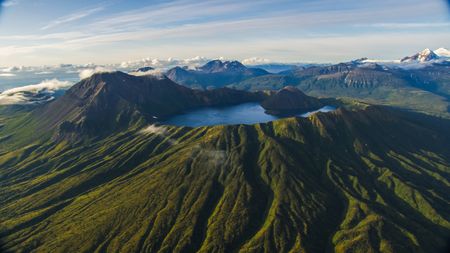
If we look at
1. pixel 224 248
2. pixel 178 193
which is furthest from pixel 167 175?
pixel 224 248

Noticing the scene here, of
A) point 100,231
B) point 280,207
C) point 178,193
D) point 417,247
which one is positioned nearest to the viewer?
point 417,247

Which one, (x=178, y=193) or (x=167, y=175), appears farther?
(x=167, y=175)

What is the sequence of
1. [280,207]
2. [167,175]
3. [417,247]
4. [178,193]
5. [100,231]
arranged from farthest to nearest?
1. [167,175]
2. [178,193]
3. [280,207]
4. [100,231]
5. [417,247]

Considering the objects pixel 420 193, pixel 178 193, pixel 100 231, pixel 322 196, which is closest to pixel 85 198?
pixel 100 231

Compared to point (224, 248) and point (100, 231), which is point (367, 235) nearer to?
point (224, 248)

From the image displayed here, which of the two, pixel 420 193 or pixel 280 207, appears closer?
pixel 280 207

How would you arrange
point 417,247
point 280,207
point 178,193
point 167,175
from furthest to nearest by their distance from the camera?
point 167,175, point 178,193, point 280,207, point 417,247

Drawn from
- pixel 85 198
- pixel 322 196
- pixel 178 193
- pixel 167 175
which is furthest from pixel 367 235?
pixel 85 198

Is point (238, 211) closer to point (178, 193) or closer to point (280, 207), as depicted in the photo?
point (280, 207)

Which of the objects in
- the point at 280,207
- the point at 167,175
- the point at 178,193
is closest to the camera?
the point at 280,207
